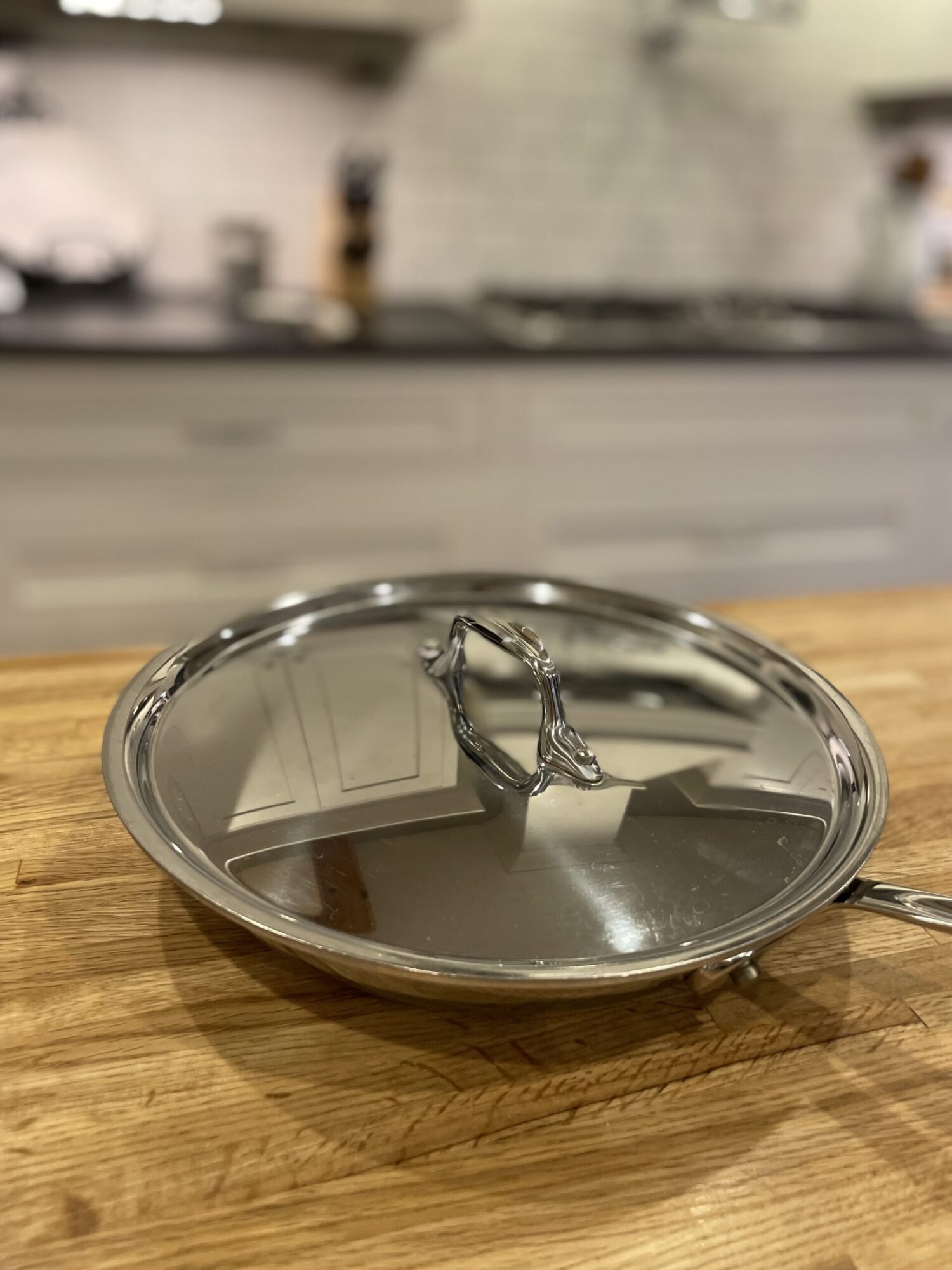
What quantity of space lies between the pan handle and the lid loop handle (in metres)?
0.14

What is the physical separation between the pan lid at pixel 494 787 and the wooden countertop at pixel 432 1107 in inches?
2.9

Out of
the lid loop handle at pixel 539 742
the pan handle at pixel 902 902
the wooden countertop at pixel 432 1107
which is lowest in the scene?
the wooden countertop at pixel 432 1107

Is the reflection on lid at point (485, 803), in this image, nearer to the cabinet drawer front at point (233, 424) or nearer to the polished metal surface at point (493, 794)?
the polished metal surface at point (493, 794)

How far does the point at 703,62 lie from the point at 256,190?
107cm

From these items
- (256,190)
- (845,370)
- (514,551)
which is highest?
(256,190)

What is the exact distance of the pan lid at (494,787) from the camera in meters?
0.49

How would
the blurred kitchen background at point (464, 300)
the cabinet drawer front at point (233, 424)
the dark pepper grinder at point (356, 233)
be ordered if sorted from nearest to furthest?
the cabinet drawer front at point (233, 424), the blurred kitchen background at point (464, 300), the dark pepper grinder at point (356, 233)

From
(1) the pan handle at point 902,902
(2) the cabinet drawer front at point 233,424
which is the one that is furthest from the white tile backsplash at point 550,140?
(1) the pan handle at point 902,902

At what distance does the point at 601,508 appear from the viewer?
211cm

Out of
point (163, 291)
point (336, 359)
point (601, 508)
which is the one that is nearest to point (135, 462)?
point (336, 359)

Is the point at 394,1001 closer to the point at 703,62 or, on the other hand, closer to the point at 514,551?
the point at 514,551

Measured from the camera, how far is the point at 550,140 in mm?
2400

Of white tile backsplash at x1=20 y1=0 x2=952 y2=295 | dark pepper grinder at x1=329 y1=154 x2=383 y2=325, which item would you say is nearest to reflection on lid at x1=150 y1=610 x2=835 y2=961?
dark pepper grinder at x1=329 y1=154 x2=383 y2=325

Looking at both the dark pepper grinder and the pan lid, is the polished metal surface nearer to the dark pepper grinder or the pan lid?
the pan lid
